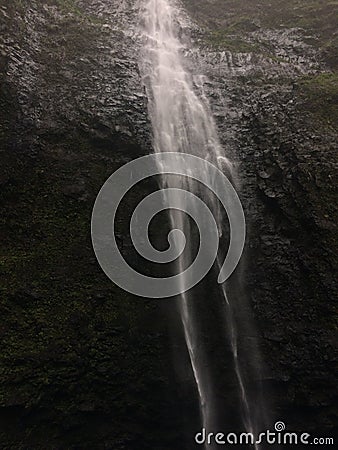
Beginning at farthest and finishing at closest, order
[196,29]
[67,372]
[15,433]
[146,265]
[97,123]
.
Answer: [196,29] → [97,123] → [146,265] → [67,372] → [15,433]

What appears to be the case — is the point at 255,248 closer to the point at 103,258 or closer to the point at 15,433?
the point at 103,258

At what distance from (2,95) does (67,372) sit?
4858 mm

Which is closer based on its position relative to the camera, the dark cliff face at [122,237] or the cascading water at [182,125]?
the dark cliff face at [122,237]

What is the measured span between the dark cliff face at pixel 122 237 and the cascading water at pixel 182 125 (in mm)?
270

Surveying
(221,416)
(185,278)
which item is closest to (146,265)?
(185,278)

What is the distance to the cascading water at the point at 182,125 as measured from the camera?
5590 millimetres

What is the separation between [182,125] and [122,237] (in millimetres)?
3201

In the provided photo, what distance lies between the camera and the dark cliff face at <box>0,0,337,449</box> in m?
5.17

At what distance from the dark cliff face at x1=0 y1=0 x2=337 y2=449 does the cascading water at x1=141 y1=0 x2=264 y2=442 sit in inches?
10.6

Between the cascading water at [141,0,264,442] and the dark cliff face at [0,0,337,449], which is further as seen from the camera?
the cascading water at [141,0,264,442]

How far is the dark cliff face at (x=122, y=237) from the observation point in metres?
5.17

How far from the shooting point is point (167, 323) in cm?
591

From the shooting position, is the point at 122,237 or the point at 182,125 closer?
the point at 122,237

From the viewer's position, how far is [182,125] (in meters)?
8.32
